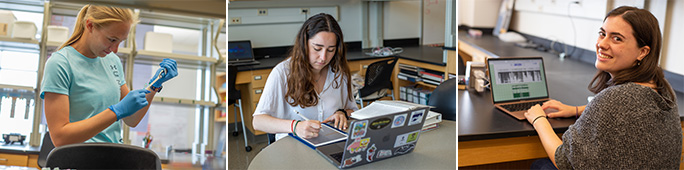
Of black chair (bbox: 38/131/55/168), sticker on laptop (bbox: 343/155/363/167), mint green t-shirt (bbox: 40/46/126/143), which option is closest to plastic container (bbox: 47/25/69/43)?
black chair (bbox: 38/131/55/168)

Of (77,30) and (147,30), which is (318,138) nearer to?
(77,30)

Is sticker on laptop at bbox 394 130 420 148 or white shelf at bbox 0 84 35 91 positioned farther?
white shelf at bbox 0 84 35 91

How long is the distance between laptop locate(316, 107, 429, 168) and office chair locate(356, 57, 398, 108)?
273 millimetres

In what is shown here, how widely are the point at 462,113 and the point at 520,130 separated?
27 cm

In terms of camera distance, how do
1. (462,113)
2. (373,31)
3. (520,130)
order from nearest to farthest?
1. (373,31)
2. (520,130)
3. (462,113)

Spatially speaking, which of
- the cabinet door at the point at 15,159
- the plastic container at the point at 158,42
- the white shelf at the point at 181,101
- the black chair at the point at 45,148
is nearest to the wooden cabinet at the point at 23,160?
the cabinet door at the point at 15,159

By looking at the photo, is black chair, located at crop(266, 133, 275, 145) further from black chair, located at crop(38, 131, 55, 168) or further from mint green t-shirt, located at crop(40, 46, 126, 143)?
black chair, located at crop(38, 131, 55, 168)

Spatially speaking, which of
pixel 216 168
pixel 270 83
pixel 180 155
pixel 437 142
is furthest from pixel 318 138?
pixel 180 155

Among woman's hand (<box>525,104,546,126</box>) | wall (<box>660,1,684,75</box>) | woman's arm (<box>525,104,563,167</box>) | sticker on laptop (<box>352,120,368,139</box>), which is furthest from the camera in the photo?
wall (<box>660,1,684,75</box>)

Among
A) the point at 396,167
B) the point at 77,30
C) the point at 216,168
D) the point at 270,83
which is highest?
the point at 77,30

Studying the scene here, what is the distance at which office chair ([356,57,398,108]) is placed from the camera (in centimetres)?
151

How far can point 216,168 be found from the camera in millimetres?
2547

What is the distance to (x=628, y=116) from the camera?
1.37 meters

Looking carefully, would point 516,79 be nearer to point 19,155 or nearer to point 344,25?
point 344,25
